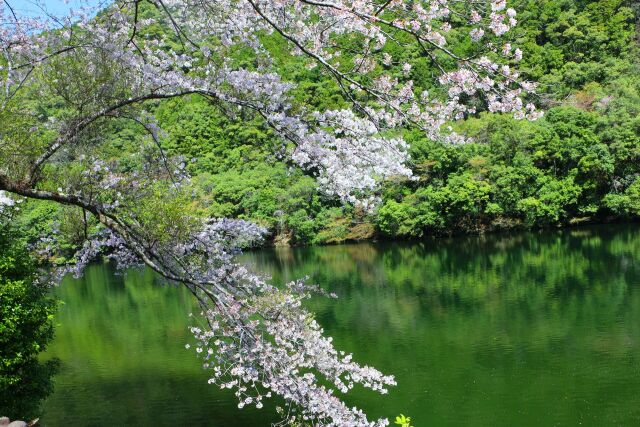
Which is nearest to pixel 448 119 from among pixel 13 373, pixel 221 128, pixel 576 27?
pixel 13 373

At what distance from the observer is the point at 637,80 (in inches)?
1508

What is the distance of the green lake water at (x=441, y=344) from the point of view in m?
9.21

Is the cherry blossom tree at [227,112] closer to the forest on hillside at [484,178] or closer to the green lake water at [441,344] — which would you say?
the green lake water at [441,344]

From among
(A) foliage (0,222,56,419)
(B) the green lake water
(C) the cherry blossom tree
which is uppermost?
(C) the cherry blossom tree

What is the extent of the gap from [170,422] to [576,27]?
5063 centimetres

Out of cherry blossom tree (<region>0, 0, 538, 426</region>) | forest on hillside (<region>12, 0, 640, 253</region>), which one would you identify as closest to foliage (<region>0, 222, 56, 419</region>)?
cherry blossom tree (<region>0, 0, 538, 426</region>)

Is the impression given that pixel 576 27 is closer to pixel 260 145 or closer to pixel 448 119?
pixel 260 145

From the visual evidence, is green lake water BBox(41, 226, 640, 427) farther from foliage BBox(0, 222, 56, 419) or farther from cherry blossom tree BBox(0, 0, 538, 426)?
cherry blossom tree BBox(0, 0, 538, 426)

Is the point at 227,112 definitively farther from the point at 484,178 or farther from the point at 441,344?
the point at 484,178

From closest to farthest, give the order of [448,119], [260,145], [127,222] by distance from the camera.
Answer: [448,119]
[127,222]
[260,145]

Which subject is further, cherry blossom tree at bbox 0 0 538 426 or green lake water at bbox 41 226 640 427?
green lake water at bbox 41 226 640 427

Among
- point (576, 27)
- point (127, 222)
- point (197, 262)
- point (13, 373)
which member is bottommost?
point (13, 373)

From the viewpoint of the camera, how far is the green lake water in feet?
30.2

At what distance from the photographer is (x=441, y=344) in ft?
40.9
